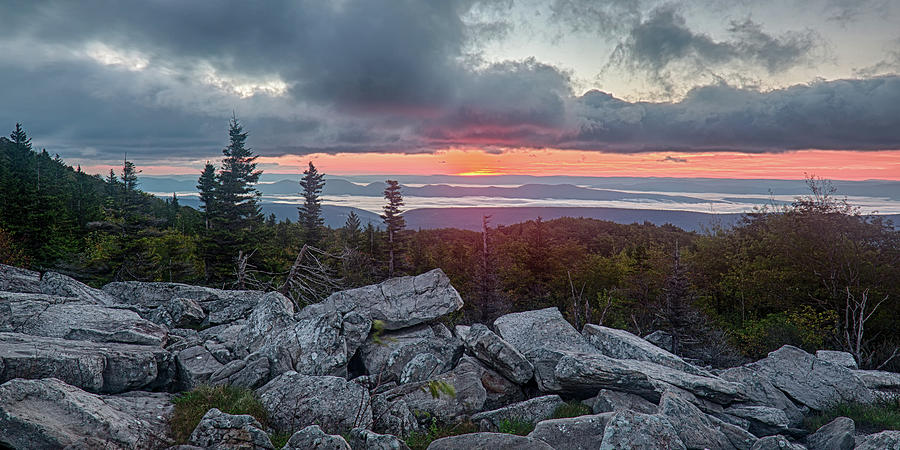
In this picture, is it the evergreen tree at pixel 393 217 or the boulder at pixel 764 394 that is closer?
the boulder at pixel 764 394

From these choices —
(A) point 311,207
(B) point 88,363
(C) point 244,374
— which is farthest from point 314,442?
(A) point 311,207

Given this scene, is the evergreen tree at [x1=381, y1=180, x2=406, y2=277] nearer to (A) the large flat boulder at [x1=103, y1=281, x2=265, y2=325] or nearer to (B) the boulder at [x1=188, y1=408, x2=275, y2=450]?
(A) the large flat boulder at [x1=103, y1=281, x2=265, y2=325]

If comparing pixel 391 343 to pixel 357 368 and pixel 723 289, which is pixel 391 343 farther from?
pixel 723 289

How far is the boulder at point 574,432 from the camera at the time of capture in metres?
8.47

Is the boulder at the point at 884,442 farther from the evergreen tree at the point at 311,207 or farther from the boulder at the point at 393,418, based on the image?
the evergreen tree at the point at 311,207

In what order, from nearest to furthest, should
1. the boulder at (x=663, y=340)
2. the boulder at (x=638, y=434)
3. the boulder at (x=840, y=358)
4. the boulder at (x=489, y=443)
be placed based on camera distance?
the boulder at (x=638, y=434)
the boulder at (x=489, y=443)
the boulder at (x=840, y=358)
the boulder at (x=663, y=340)

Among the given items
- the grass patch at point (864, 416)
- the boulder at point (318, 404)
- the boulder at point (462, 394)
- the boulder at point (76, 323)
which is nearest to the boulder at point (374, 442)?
the boulder at point (318, 404)

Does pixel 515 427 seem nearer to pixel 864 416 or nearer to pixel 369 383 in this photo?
pixel 369 383

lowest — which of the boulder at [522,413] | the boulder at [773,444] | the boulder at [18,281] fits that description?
the boulder at [522,413]

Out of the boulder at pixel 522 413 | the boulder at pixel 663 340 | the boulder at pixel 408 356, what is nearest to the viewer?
the boulder at pixel 522 413

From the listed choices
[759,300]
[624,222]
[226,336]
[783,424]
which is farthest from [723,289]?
[624,222]

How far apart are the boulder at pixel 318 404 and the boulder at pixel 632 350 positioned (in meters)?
8.07

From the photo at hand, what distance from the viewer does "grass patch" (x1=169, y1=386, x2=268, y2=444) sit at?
838 cm

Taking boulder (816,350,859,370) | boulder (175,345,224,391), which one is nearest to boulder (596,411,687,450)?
boulder (175,345,224,391)
